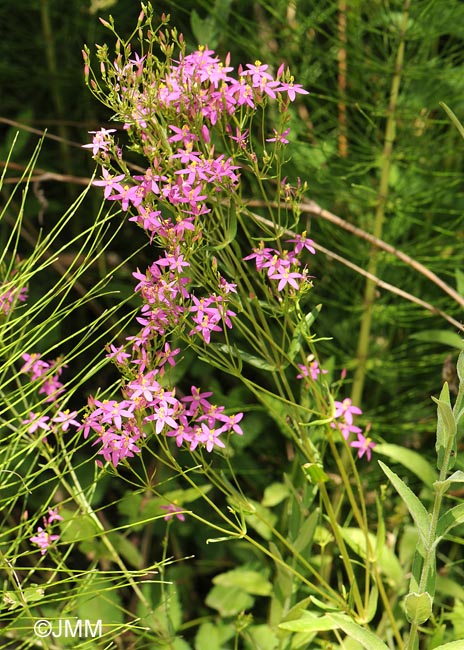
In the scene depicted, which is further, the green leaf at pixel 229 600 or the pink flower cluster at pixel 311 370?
the green leaf at pixel 229 600

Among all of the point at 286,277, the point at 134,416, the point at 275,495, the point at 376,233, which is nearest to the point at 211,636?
the point at 275,495

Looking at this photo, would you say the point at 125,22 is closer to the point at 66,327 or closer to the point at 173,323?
the point at 66,327

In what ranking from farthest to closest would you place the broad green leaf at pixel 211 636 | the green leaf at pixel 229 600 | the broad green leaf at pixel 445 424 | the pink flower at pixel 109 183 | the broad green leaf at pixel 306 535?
the green leaf at pixel 229 600
the broad green leaf at pixel 211 636
the broad green leaf at pixel 306 535
the pink flower at pixel 109 183
the broad green leaf at pixel 445 424

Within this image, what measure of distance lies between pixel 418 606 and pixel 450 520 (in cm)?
9

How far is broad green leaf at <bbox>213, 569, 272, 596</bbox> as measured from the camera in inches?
54.5

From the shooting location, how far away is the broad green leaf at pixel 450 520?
91cm

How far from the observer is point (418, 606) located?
91 centimetres

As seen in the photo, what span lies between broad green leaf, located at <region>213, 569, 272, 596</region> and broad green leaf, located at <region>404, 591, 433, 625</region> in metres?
0.49

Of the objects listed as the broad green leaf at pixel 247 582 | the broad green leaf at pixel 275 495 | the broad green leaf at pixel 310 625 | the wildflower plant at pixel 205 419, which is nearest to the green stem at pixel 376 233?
the wildflower plant at pixel 205 419

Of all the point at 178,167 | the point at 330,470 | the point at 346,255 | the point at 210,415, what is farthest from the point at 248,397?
the point at 178,167

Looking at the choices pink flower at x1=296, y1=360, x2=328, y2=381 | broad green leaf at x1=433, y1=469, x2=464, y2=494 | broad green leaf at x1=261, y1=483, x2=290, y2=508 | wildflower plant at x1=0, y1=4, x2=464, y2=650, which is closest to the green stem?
wildflower plant at x1=0, y1=4, x2=464, y2=650

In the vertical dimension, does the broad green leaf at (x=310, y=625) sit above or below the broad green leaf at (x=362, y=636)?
below

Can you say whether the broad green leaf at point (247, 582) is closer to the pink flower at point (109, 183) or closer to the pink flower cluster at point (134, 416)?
the pink flower cluster at point (134, 416)

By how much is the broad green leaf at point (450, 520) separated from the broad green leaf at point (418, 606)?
6 cm
